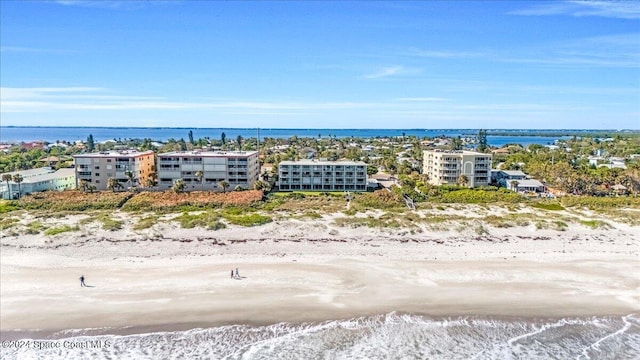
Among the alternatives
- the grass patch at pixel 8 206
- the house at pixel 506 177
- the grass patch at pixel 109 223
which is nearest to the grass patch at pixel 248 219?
the grass patch at pixel 109 223

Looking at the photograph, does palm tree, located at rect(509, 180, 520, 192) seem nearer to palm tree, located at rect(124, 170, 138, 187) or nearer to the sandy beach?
the sandy beach

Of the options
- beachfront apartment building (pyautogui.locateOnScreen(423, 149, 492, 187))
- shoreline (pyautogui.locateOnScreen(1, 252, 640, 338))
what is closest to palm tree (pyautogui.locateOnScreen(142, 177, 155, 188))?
shoreline (pyautogui.locateOnScreen(1, 252, 640, 338))

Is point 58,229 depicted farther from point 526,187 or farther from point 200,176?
point 526,187

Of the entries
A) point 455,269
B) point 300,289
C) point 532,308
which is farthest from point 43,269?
point 532,308

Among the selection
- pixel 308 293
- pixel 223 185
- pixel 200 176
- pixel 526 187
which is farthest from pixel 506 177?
pixel 308 293

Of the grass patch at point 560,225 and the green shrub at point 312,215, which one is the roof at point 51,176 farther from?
the grass patch at point 560,225

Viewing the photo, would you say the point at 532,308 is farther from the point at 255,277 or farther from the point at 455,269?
the point at 255,277
